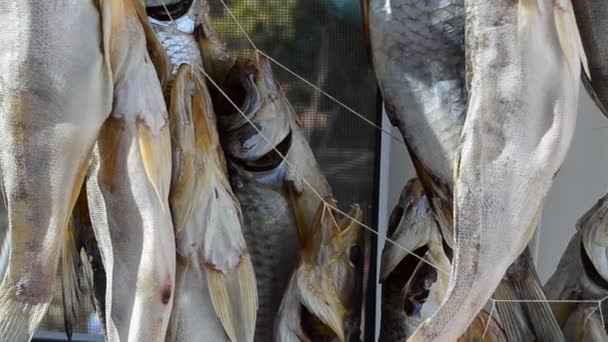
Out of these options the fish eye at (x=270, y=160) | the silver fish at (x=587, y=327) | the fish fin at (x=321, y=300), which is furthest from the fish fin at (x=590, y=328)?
the fish eye at (x=270, y=160)

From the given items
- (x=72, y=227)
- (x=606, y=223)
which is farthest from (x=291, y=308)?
(x=606, y=223)

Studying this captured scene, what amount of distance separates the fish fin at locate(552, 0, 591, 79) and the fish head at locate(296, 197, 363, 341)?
0.37 meters

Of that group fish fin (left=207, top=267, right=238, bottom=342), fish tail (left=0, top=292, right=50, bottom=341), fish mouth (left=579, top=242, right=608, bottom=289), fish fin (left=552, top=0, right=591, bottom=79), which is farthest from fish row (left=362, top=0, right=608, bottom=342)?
fish tail (left=0, top=292, right=50, bottom=341)

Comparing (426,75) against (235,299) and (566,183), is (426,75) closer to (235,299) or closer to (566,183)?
(235,299)

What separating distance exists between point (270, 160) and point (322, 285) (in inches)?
6.2

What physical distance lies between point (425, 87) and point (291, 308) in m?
0.31

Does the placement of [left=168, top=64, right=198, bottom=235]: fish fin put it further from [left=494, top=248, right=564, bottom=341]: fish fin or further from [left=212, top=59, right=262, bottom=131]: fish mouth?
[left=494, top=248, right=564, bottom=341]: fish fin

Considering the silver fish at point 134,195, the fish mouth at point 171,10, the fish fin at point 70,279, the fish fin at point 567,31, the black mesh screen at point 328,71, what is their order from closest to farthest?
the fish fin at point 567,31 < the silver fish at point 134,195 < the fish fin at point 70,279 < the fish mouth at point 171,10 < the black mesh screen at point 328,71

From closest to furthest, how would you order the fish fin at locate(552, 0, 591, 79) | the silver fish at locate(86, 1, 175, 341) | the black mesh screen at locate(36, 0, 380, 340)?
the fish fin at locate(552, 0, 591, 79) < the silver fish at locate(86, 1, 175, 341) < the black mesh screen at locate(36, 0, 380, 340)

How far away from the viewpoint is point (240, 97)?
1096mm

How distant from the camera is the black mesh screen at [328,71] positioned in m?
1.40

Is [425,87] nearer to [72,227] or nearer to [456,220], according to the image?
[456,220]

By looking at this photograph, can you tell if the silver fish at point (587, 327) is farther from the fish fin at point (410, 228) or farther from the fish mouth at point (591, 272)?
the fish fin at point (410, 228)

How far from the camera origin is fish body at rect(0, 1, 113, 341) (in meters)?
0.83
